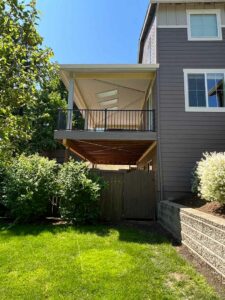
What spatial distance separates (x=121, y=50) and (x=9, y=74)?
18133mm

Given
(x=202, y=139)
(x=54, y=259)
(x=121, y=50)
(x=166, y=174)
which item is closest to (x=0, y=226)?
(x=54, y=259)

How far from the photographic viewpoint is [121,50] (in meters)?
19.9

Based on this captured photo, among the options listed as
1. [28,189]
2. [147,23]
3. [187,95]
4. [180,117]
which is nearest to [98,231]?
[28,189]

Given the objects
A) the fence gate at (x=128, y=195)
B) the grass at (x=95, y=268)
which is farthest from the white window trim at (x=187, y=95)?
the grass at (x=95, y=268)

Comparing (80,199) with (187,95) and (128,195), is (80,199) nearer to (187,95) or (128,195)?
(128,195)

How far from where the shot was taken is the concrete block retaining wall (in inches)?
153

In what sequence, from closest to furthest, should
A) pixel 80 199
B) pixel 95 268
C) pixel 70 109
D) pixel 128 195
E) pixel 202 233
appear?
pixel 95 268
pixel 202 233
pixel 80 199
pixel 128 195
pixel 70 109

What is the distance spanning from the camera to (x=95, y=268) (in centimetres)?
433

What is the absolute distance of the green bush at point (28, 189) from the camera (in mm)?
7695

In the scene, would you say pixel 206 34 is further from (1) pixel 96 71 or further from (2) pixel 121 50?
(2) pixel 121 50

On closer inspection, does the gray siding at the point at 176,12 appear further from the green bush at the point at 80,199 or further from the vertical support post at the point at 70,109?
the green bush at the point at 80,199

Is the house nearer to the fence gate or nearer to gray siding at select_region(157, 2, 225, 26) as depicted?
gray siding at select_region(157, 2, 225, 26)

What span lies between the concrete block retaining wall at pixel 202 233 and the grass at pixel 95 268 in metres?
0.34

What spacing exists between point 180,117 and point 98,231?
16.9 ft
